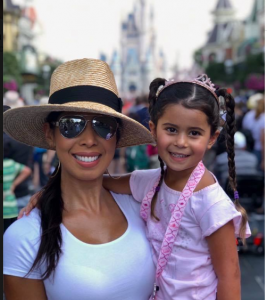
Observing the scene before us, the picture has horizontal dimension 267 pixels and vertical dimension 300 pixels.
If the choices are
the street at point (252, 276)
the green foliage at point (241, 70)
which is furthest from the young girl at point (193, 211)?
the green foliage at point (241, 70)

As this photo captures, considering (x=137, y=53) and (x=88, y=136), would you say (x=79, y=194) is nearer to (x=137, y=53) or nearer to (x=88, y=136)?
(x=88, y=136)

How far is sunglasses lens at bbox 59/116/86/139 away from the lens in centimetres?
206

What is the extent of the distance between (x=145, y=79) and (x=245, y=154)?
4562 inches

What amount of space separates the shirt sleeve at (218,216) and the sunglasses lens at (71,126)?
60 cm

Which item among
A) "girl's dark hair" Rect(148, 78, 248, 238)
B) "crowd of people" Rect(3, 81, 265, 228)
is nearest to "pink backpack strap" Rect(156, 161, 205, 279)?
"girl's dark hair" Rect(148, 78, 248, 238)

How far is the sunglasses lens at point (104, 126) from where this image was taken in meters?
2.10

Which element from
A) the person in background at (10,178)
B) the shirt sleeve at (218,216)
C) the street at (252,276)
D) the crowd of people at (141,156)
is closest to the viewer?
the shirt sleeve at (218,216)

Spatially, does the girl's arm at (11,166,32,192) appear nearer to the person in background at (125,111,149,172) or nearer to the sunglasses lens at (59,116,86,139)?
the person in background at (125,111,149,172)

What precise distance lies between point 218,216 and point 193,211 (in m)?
0.12

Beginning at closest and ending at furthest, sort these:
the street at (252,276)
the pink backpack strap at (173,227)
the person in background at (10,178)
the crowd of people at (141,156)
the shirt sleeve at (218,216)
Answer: the shirt sleeve at (218,216)
the pink backpack strap at (173,227)
the person in background at (10,178)
the street at (252,276)
the crowd of people at (141,156)

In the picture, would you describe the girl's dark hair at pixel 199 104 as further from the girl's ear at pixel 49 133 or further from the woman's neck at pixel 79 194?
the girl's ear at pixel 49 133

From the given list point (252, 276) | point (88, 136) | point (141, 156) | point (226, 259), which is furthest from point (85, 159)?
point (141, 156)

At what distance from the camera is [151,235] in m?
2.20

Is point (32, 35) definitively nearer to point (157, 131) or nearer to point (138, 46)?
point (138, 46)
